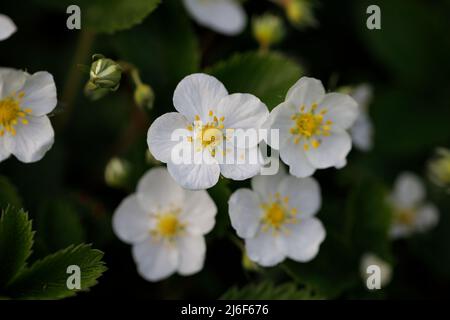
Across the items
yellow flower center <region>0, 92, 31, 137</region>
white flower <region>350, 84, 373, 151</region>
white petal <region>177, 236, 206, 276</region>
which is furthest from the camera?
white flower <region>350, 84, 373, 151</region>

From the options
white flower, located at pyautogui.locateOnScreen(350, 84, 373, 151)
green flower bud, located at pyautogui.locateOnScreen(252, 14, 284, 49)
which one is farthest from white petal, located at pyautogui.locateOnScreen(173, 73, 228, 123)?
white flower, located at pyautogui.locateOnScreen(350, 84, 373, 151)

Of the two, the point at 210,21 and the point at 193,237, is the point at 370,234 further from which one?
the point at 210,21

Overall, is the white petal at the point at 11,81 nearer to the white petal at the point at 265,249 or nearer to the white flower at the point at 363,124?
the white petal at the point at 265,249

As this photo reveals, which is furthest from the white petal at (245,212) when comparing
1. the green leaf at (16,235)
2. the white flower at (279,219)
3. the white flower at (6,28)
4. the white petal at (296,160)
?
the white flower at (6,28)

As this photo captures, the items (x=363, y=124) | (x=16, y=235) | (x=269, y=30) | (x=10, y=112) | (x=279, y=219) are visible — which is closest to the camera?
(x=16, y=235)

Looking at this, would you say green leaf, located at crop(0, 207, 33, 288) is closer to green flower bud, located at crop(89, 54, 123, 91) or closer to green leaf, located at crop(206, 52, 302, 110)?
green flower bud, located at crop(89, 54, 123, 91)

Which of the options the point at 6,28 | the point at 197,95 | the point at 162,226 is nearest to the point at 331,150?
the point at 197,95

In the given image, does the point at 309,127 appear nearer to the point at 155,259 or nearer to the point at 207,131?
the point at 207,131
